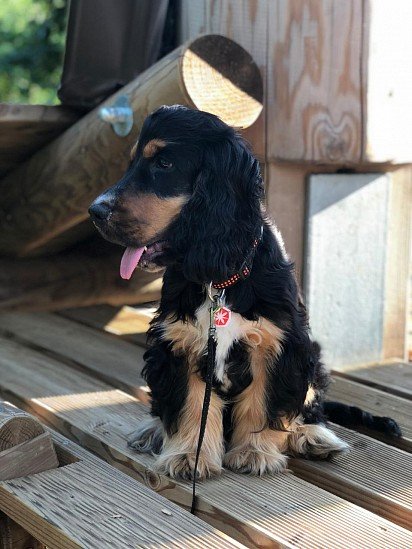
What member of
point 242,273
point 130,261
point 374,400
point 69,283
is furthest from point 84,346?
point 242,273

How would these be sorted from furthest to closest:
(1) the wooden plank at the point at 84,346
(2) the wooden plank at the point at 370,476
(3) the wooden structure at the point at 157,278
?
1. (1) the wooden plank at the point at 84,346
2. (2) the wooden plank at the point at 370,476
3. (3) the wooden structure at the point at 157,278

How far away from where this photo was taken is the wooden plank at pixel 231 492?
2281 mm

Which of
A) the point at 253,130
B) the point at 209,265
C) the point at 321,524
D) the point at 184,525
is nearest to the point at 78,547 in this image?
the point at 184,525

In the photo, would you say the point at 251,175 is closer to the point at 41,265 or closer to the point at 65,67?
the point at 65,67

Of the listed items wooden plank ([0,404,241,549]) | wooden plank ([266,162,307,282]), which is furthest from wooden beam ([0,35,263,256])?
wooden plank ([0,404,241,549])

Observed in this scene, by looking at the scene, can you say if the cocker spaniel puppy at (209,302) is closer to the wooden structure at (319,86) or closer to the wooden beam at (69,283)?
the wooden structure at (319,86)

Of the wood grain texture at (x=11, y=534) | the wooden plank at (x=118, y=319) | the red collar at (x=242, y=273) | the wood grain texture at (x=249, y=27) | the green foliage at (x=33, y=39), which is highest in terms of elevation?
the green foliage at (x=33, y=39)

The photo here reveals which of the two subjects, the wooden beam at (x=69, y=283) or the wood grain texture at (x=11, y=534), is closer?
the wood grain texture at (x=11, y=534)

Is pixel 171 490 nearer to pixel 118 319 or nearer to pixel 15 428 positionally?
pixel 15 428

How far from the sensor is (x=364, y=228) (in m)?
4.04

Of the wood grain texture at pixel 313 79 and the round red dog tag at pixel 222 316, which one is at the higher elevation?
the wood grain texture at pixel 313 79

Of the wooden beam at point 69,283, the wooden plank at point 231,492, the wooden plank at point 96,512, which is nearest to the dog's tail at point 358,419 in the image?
the wooden plank at point 231,492

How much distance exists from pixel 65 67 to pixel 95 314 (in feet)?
5.12

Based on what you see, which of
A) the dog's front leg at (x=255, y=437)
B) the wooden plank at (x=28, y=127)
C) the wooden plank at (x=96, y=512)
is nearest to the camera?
the wooden plank at (x=96, y=512)
